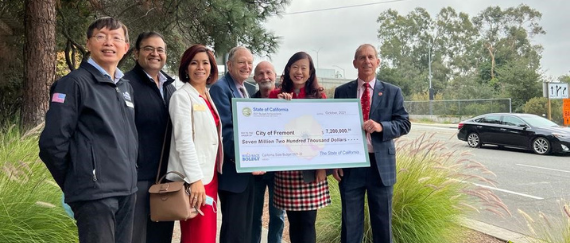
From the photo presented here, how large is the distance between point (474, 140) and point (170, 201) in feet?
52.7

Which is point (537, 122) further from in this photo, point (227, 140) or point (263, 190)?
point (227, 140)

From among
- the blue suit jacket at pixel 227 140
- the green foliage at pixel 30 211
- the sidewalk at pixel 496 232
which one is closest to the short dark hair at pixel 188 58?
the blue suit jacket at pixel 227 140

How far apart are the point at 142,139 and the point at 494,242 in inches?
154

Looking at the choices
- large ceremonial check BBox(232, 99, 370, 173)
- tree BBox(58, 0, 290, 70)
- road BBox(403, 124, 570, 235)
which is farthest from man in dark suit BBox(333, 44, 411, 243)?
tree BBox(58, 0, 290, 70)

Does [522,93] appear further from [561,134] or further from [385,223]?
[385,223]

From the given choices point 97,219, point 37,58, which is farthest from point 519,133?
point 97,219

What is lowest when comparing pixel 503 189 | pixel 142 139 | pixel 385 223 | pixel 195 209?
pixel 503 189

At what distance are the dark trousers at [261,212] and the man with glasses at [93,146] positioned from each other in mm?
1525

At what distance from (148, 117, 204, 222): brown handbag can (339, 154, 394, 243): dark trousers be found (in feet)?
4.38

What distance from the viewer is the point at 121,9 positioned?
341 inches

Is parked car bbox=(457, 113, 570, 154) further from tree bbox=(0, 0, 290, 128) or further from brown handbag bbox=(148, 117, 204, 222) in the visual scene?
brown handbag bbox=(148, 117, 204, 222)

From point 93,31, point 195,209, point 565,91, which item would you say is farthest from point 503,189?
point 565,91

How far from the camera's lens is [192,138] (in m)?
2.68

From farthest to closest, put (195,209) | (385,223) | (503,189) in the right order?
(503,189)
(385,223)
(195,209)
